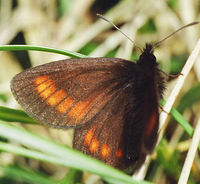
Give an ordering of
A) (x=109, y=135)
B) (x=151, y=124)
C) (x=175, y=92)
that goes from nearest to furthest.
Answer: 1. (x=151, y=124)
2. (x=175, y=92)
3. (x=109, y=135)

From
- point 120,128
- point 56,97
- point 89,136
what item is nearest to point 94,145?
point 89,136

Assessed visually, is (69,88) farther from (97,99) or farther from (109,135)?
(109,135)

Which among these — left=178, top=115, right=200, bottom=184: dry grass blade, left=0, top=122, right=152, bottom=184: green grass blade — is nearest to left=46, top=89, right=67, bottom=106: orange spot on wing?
left=0, top=122, right=152, bottom=184: green grass blade

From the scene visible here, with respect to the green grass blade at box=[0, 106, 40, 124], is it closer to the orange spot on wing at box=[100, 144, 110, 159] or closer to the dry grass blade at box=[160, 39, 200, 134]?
the orange spot on wing at box=[100, 144, 110, 159]

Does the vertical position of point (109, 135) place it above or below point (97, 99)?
below

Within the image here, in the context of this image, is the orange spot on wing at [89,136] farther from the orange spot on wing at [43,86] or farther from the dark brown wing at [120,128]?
the orange spot on wing at [43,86]

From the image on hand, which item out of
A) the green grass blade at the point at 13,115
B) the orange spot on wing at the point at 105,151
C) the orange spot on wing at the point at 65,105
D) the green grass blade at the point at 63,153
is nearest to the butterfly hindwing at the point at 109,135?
the orange spot on wing at the point at 105,151

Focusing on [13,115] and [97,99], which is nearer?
[13,115]

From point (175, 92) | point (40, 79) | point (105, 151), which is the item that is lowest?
point (105, 151)
